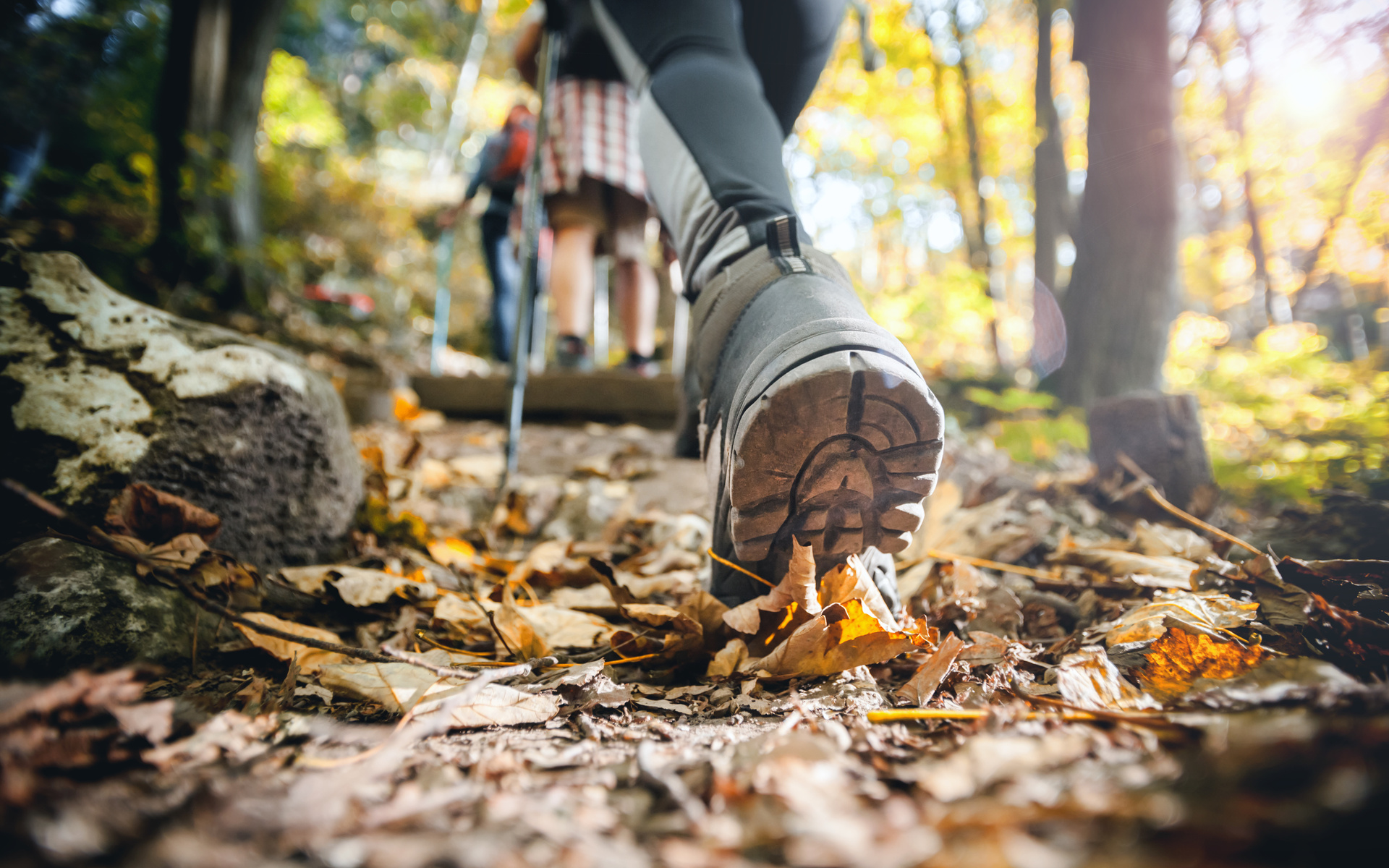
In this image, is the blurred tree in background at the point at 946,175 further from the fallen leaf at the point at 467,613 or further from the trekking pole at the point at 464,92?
the fallen leaf at the point at 467,613

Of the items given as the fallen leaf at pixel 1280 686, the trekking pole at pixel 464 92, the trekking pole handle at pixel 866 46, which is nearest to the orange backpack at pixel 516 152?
the trekking pole handle at pixel 866 46

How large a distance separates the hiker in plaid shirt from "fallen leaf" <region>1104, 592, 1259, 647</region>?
201 cm

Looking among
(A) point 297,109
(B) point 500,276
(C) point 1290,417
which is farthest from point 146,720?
(A) point 297,109

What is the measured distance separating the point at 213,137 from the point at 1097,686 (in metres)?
5.69

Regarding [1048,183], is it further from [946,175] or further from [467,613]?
[467,613]

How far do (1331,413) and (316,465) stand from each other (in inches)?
184

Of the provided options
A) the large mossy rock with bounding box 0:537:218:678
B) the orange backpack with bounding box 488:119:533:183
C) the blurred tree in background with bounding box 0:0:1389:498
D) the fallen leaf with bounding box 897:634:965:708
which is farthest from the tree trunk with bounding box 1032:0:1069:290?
the large mossy rock with bounding box 0:537:218:678

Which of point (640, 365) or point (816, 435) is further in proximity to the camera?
point (640, 365)

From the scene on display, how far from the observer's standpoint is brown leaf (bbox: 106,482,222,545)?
924mm

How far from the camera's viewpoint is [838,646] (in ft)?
2.53

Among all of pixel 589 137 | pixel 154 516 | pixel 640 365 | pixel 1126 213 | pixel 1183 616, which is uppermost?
pixel 1126 213

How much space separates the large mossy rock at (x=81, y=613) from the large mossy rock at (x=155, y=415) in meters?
0.12

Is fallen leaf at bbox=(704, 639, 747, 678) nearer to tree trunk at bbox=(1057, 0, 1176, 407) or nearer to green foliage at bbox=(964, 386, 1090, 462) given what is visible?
green foliage at bbox=(964, 386, 1090, 462)

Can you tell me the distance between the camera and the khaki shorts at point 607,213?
239 cm
